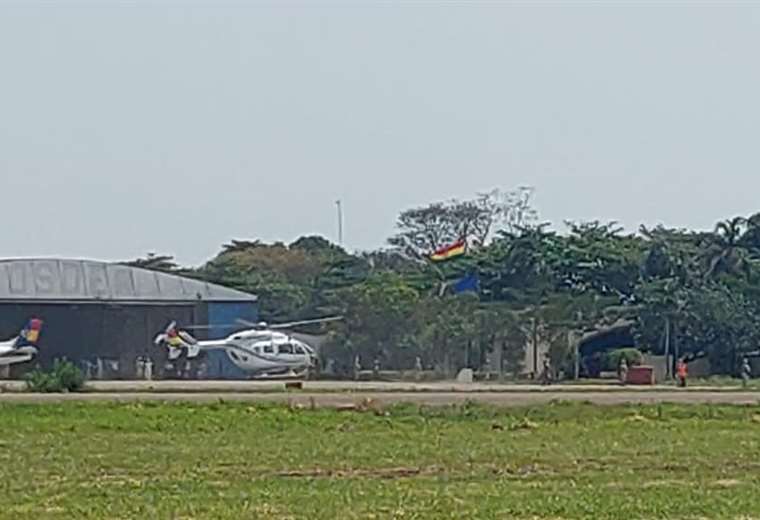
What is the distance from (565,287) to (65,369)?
32.1m

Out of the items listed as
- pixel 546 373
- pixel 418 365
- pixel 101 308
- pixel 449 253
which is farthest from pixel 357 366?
pixel 449 253

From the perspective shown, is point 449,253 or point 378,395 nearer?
point 378,395

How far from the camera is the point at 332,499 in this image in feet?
65.1

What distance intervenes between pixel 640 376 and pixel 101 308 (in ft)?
92.5

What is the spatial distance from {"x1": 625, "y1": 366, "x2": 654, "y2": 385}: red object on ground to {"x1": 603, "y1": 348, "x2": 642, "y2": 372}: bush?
415cm

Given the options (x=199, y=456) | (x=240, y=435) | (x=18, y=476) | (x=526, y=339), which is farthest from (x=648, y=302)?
(x=18, y=476)

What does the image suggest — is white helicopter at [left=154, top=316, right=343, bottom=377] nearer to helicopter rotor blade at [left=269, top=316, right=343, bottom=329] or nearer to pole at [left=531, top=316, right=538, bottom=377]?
helicopter rotor blade at [left=269, top=316, right=343, bottom=329]

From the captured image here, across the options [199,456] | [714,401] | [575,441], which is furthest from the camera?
[714,401]

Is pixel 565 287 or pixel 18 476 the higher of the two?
pixel 565 287

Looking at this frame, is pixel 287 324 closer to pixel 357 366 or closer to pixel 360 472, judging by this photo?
pixel 357 366

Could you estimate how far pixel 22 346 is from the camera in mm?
74875

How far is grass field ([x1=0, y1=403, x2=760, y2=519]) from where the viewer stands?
62.5 ft

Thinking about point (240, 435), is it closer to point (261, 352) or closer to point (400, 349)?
point (261, 352)

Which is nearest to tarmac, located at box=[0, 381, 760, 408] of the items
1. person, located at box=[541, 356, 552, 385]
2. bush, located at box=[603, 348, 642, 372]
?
person, located at box=[541, 356, 552, 385]
